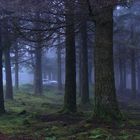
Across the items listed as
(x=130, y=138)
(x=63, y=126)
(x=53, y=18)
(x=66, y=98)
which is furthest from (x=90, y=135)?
(x=66, y=98)

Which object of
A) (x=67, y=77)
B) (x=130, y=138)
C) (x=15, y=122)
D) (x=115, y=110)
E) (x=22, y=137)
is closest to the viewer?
(x=130, y=138)

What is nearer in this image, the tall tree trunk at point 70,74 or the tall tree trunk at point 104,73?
the tall tree trunk at point 104,73

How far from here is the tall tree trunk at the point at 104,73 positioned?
14539 millimetres

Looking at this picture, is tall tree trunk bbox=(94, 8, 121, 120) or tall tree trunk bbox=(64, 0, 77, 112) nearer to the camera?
tall tree trunk bbox=(94, 8, 121, 120)

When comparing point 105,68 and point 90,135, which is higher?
point 105,68

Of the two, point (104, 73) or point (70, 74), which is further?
point (70, 74)

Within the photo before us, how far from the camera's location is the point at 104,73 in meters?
14.7

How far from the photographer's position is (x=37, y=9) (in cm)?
1475

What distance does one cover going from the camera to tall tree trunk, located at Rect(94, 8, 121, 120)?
14.5m

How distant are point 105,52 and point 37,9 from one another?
271 centimetres

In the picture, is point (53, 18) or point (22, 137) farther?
point (53, 18)

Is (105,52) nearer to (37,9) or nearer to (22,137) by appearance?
(37,9)

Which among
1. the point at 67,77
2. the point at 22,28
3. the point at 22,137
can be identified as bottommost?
the point at 22,137

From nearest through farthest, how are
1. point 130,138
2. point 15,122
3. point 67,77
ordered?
1. point 130,138
2. point 15,122
3. point 67,77
